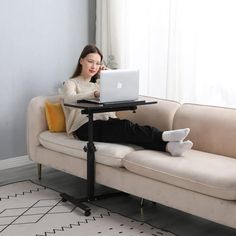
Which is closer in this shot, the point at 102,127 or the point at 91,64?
the point at 102,127

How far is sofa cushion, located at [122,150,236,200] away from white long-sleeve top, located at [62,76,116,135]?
2.04ft

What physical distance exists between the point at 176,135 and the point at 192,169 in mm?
411

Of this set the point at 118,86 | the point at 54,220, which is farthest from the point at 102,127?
the point at 54,220

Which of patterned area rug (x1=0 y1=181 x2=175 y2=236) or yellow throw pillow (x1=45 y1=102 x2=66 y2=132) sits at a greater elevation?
yellow throw pillow (x1=45 y1=102 x2=66 y2=132)

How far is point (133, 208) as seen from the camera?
125 inches

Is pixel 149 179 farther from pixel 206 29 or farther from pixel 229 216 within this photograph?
pixel 206 29

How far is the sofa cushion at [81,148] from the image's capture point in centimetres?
304

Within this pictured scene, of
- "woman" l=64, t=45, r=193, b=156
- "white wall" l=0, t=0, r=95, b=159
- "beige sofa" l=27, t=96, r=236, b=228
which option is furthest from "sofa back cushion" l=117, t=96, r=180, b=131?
"white wall" l=0, t=0, r=95, b=159

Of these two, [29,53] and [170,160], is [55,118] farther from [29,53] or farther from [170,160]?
[170,160]

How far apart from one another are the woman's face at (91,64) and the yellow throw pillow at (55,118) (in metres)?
0.37

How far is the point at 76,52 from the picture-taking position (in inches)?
179

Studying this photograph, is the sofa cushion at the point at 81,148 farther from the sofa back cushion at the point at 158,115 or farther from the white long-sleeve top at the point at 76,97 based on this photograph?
the sofa back cushion at the point at 158,115

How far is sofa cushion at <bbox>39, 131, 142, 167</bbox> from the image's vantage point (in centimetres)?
304

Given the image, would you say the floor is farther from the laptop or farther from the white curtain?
the white curtain
